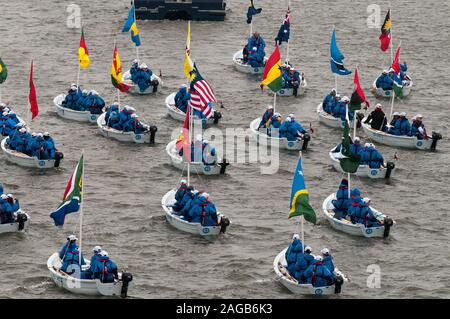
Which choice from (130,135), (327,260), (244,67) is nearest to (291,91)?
(244,67)

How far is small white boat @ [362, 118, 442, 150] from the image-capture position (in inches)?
3447

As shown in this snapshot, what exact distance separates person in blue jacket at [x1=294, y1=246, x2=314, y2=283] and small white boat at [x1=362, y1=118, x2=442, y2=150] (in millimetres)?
21648

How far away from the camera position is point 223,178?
82.4m

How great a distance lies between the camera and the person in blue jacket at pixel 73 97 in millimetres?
91062

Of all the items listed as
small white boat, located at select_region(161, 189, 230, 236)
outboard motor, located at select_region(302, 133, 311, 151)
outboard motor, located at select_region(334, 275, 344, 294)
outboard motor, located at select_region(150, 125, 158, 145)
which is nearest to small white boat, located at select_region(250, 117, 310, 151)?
outboard motor, located at select_region(302, 133, 311, 151)

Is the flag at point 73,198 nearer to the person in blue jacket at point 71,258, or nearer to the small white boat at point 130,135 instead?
the person in blue jacket at point 71,258

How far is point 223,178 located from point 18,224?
1371cm

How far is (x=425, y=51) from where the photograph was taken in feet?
360

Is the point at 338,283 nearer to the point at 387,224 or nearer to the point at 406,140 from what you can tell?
the point at 387,224

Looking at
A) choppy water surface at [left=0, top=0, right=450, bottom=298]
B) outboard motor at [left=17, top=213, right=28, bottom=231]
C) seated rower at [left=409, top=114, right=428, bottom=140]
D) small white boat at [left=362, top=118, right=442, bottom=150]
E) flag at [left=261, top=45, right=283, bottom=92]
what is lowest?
choppy water surface at [left=0, top=0, right=450, bottom=298]

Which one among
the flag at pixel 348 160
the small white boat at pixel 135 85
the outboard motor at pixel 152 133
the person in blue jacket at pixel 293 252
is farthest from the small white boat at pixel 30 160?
the person in blue jacket at pixel 293 252

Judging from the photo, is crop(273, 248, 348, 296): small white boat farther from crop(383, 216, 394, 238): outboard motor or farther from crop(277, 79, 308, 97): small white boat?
crop(277, 79, 308, 97): small white boat

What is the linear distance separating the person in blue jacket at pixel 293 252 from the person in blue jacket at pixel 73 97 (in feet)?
87.0

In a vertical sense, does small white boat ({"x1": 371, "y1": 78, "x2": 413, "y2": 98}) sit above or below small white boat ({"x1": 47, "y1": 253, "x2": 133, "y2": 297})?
above
